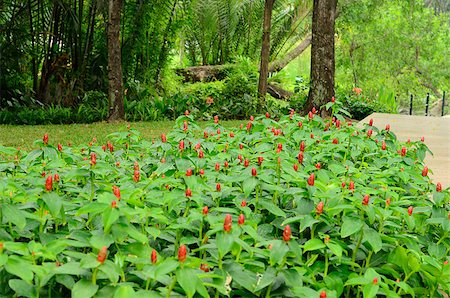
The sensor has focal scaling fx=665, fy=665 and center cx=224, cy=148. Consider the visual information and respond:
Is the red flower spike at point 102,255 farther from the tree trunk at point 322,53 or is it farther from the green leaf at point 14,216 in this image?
the tree trunk at point 322,53

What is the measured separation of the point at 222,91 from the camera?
11.4 m

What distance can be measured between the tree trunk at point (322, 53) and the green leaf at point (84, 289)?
23.6 feet

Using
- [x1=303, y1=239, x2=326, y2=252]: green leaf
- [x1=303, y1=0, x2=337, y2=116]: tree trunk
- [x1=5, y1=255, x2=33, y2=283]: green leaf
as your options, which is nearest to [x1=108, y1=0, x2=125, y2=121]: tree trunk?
[x1=303, y1=0, x2=337, y2=116]: tree trunk

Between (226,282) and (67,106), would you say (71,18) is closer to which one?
(67,106)

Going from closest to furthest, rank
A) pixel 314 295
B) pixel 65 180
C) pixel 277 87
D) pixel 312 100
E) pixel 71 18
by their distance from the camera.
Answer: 1. pixel 314 295
2. pixel 65 180
3. pixel 312 100
4. pixel 71 18
5. pixel 277 87

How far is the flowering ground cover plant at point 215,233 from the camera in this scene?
1.60m

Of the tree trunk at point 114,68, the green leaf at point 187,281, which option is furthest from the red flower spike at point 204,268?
the tree trunk at point 114,68

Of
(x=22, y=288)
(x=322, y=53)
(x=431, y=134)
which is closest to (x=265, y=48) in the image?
(x=322, y=53)

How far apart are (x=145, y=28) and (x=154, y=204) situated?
29.6 feet

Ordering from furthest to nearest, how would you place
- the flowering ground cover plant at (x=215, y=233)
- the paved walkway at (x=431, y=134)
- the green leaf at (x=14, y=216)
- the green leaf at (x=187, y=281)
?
the paved walkway at (x=431, y=134)
the green leaf at (x=14, y=216)
the flowering ground cover plant at (x=215, y=233)
the green leaf at (x=187, y=281)

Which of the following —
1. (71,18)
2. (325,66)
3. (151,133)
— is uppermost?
(71,18)

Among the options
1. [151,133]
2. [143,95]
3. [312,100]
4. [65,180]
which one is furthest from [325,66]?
[65,180]

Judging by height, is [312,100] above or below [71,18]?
below

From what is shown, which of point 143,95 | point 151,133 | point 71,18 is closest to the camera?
Result: point 151,133
